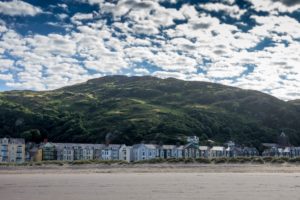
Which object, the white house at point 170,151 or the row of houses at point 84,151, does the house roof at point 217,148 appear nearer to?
the row of houses at point 84,151

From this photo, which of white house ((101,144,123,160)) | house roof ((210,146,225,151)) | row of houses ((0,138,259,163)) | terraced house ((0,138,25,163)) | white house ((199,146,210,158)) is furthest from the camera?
house roof ((210,146,225,151))

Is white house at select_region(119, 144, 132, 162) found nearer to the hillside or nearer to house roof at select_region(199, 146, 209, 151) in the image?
the hillside

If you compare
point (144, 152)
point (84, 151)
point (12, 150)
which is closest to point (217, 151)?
point (144, 152)

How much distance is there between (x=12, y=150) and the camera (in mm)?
116438

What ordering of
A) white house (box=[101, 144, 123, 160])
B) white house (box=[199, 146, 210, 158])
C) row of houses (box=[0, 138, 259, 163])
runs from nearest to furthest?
1. row of houses (box=[0, 138, 259, 163])
2. white house (box=[101, 144, 123, 160])
3. white house (box=[199, 146, 210, 158])

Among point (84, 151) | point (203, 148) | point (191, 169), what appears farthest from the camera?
point (203, 148)

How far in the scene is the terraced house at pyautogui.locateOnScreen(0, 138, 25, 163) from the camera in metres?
115

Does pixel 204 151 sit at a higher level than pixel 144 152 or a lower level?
lower

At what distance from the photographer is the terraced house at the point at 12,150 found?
377 ft

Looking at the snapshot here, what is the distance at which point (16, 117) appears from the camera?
502 ft

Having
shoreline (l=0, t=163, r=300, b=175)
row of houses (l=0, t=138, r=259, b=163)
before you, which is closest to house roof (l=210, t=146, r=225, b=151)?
row of houses (l=0, t=138, r=259, b=163)

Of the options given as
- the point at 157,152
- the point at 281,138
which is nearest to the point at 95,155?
the point at 157,152

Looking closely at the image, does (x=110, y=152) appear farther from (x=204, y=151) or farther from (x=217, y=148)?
(x=217, y=148)

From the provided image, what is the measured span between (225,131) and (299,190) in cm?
13836
